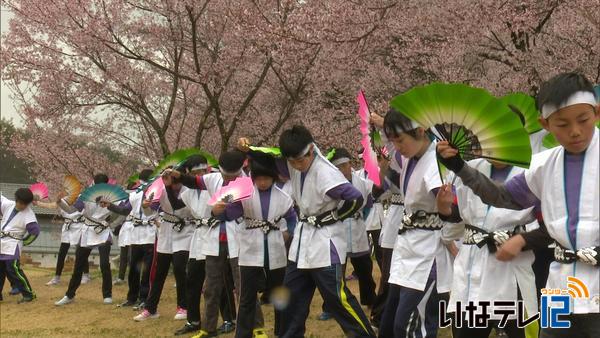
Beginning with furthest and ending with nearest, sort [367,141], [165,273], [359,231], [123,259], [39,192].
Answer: [123,259] → [39,192] → [165,273] → [359,231] → [367,141]

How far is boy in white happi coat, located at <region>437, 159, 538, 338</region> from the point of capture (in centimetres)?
349

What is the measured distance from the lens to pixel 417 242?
4273 millimetres

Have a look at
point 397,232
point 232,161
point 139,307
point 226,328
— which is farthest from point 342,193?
point 139,307

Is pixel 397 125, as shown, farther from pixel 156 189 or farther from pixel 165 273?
pixel 165 273

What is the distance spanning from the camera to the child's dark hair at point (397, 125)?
4270mm

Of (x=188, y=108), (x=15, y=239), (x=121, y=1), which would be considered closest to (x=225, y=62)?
(x=121, y=1)

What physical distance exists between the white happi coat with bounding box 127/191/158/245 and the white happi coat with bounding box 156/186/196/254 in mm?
1659

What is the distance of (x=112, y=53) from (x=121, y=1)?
46.4 inches

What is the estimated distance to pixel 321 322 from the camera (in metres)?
7.36

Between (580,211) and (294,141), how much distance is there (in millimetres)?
2807

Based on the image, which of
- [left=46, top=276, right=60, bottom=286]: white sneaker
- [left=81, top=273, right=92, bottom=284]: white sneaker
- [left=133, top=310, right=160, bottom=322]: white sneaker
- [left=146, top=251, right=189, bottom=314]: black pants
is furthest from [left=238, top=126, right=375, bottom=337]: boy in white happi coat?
[left=46, top=276, right=60, bottom=286]: white sneaker

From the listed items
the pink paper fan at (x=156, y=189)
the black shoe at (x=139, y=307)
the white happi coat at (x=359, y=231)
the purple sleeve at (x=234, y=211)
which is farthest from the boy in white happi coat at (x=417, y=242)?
the black shoe at (x=139, y=307)

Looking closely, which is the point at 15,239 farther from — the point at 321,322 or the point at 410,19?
the point at 410,19

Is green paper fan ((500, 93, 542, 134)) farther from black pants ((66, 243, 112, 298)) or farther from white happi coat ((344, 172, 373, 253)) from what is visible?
black pants ((66, 243, 112, 298))
